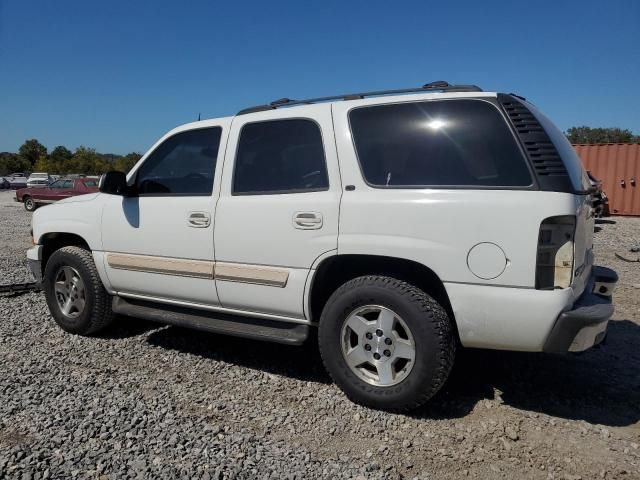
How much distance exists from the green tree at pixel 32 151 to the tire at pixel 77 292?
298 feet

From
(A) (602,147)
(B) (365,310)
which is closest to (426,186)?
(B) (365,310)

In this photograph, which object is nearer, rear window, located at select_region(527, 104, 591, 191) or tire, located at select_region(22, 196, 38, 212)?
rear window, located at select_region(527, 104, 591, 191)

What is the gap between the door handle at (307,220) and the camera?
342 cm

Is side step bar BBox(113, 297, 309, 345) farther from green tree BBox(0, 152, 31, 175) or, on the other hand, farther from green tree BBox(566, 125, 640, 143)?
green tree BBox(0, 152, 31, 175)

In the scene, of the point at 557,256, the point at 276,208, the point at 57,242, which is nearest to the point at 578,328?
the point at 557,256

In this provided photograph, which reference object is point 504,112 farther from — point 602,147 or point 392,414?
point 602,147

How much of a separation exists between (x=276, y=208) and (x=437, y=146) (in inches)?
45.1

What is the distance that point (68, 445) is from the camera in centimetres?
291

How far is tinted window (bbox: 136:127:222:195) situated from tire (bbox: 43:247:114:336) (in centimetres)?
94

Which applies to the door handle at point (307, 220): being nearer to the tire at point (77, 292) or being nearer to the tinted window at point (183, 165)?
the tinted window at point (183, 165)

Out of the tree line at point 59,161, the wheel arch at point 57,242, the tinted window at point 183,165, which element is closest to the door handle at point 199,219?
the tinted window at point 183,165

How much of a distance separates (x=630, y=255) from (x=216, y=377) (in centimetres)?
876

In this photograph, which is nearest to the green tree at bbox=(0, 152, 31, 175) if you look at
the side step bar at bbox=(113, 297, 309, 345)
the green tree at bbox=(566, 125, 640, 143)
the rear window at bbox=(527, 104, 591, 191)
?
the green tree at bbox=(566, 125, 640, 143)

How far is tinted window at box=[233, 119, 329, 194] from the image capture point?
360 cm
